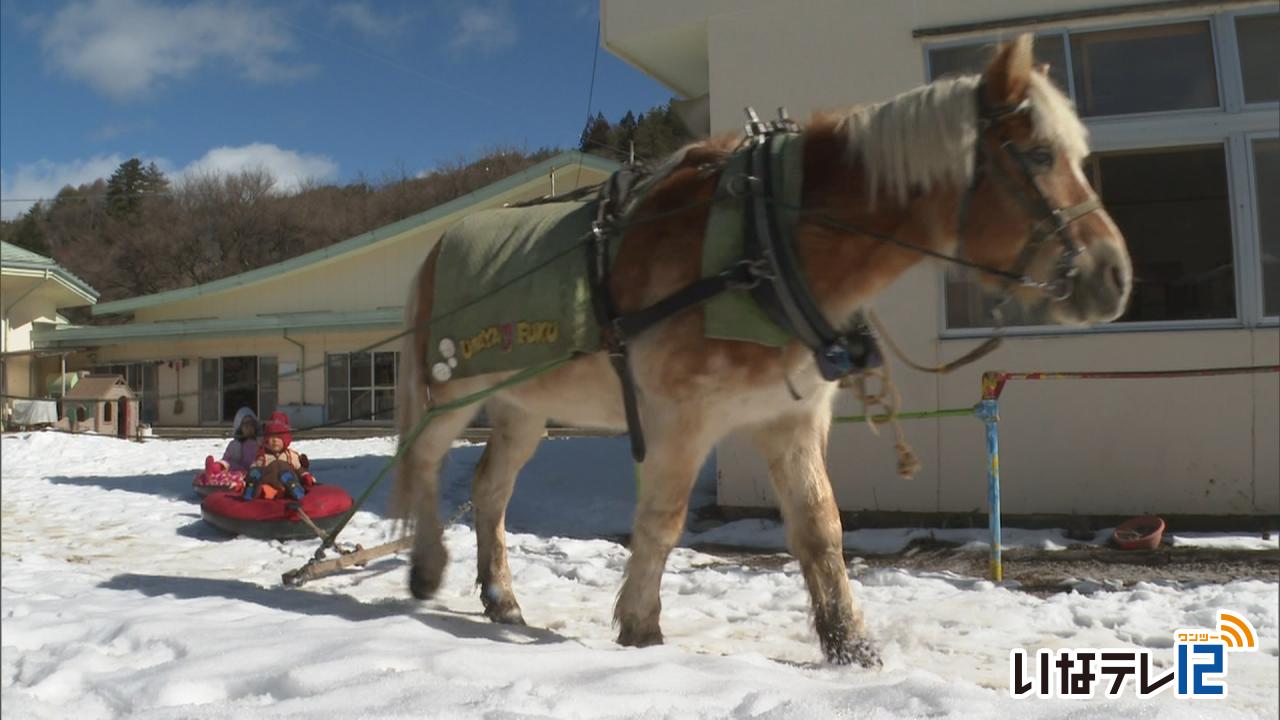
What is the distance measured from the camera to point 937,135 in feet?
8.61

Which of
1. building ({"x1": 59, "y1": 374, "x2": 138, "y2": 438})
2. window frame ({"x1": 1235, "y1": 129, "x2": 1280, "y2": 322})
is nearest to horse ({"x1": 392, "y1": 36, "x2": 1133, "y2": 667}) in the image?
window frame ({"x1": 1235, "y1": 129, "x2": 1280, "y2": 322})

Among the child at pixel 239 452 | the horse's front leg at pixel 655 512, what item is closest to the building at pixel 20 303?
the child at pixel 239 452

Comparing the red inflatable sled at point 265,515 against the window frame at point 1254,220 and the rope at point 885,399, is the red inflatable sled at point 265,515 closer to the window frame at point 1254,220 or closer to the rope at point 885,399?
the rope at point 885,399

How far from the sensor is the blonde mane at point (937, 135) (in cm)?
259

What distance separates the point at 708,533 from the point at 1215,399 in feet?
12.2

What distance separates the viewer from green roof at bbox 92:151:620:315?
15.3 m

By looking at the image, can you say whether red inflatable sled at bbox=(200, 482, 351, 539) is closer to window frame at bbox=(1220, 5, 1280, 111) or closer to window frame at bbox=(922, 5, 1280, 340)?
window frame at bbox=(922, 5, 1280, 340)

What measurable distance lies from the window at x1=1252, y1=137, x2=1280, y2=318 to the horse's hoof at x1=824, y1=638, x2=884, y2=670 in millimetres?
4814

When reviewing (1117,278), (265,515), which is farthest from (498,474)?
(1117,278)

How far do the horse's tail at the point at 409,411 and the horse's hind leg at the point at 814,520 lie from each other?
184 cm

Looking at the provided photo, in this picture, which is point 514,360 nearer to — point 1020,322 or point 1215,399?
point 1020,322

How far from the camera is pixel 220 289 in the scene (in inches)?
686

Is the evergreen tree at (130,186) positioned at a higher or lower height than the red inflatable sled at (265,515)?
higher

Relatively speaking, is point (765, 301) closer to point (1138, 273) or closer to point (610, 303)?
point (610, 303)
